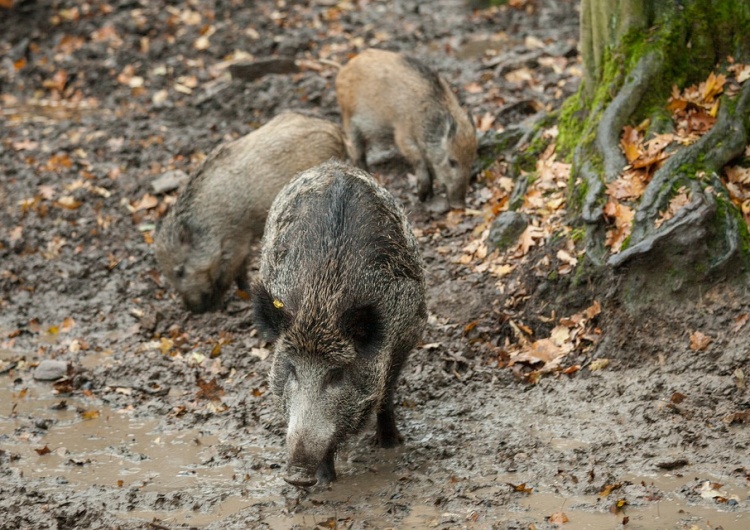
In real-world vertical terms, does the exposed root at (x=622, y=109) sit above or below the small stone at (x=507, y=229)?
above

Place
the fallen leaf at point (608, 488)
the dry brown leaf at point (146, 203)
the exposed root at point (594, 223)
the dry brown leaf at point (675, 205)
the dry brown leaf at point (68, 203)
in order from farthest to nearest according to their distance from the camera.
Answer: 1. the dry brown leaf at point (68, 203)
2. the dry brown leaf at point (146, 203)
3. the exposed root at point (594, 223)
4. the dry brown leaf at point (675, 205)
5. the fallen leaf at point (608, 488)

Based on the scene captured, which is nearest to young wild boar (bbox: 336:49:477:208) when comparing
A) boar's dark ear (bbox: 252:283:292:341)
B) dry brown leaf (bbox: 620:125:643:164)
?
dry brown leaf (bbox: 620:125:643:164)

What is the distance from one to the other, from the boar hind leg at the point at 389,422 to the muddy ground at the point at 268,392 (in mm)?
78

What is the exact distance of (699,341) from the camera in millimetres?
5426

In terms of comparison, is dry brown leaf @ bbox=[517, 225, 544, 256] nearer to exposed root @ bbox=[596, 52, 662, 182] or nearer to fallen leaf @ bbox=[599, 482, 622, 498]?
exposed root @ bbox=[596, 52, 662, 182]

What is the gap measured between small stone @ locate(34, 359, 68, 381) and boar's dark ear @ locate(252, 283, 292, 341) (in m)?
2.25

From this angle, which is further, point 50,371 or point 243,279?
point 243,279

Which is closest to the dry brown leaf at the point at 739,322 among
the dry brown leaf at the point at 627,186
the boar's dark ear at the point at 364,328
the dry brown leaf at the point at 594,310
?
the dry brown leaf at the point at 594,310

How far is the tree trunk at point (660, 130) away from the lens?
5.64 m

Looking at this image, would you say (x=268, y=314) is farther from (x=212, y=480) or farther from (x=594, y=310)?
(x=594, y=310)

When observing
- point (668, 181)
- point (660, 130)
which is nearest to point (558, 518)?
point (668, 181)

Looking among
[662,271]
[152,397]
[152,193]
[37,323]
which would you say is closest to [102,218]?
[152,193]

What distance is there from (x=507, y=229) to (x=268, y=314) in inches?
99.2

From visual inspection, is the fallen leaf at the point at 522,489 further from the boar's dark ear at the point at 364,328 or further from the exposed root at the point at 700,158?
the exposed root at the point at 700,158
